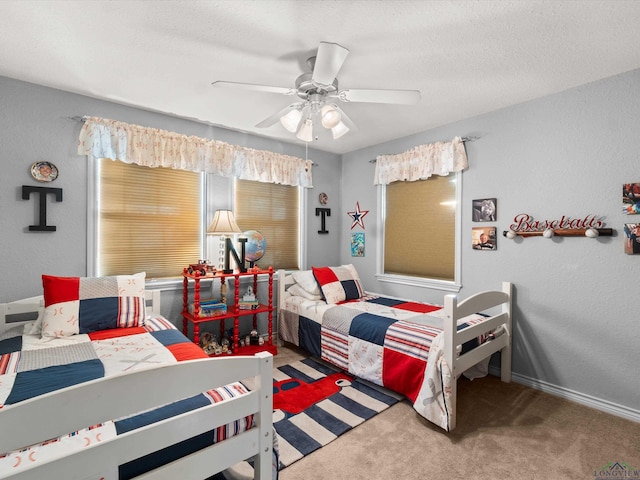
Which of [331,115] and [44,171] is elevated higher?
[331,115]

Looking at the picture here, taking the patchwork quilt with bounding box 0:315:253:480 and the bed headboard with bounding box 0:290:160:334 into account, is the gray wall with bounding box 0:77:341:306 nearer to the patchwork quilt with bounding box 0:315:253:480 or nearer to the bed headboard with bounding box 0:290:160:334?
the bed headboard with bounding box 0:290:160:334

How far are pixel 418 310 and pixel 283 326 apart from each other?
147cm

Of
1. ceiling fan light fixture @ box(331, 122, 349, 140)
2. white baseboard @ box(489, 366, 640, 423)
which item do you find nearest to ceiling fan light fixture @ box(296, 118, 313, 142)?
ceiling fan light fixture @ box(331, 122, 349, 140)

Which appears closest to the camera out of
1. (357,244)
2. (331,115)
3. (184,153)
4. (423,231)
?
(331,115)

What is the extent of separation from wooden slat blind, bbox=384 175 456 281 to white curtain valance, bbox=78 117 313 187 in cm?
115

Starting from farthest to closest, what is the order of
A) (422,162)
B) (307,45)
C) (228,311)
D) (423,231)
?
1. (423,231)
2. (422,162)
3. (228,311)
4. (307,45)

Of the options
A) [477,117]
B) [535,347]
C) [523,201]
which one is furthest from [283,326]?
[477,117]

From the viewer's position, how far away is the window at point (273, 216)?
360cm

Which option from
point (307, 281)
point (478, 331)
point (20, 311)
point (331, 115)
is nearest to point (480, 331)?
point (478, 331)

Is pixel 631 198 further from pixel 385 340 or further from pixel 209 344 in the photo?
pixel 209 344

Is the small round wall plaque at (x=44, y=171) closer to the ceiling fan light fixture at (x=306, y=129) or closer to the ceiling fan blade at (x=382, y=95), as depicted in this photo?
the ceiling fan light fixture at (x=306, y=129)

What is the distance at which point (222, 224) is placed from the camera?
123 inches

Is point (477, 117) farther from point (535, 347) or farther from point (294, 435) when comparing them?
point (294, 435)

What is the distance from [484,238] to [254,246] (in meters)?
2.27
